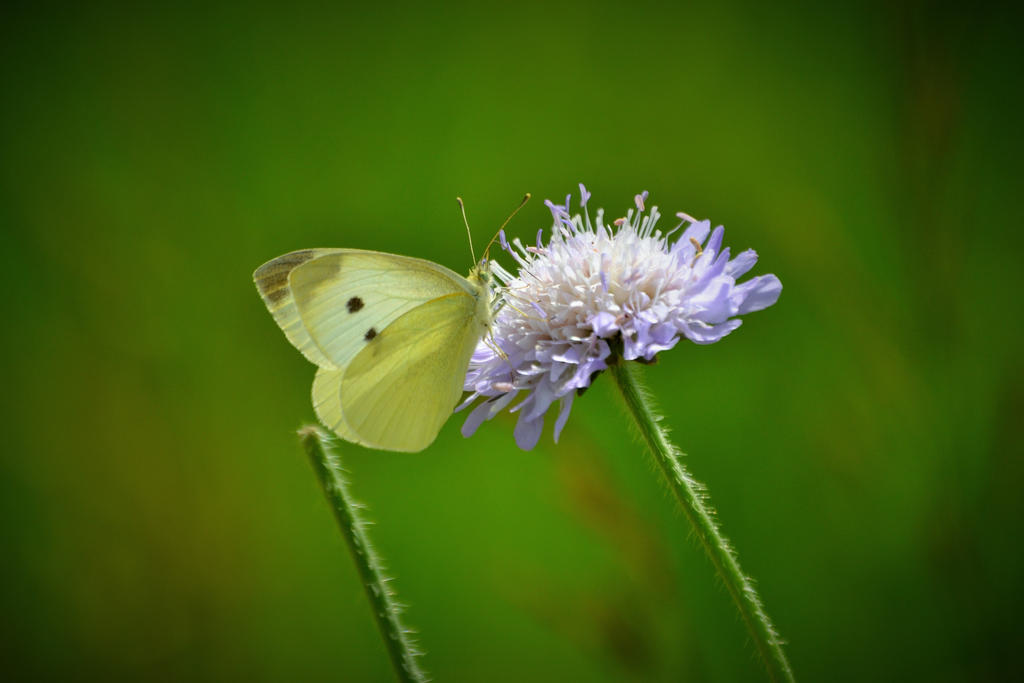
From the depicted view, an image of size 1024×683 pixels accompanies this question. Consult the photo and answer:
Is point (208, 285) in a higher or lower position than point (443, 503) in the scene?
higher

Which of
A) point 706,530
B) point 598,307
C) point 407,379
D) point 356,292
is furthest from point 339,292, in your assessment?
point 706,530

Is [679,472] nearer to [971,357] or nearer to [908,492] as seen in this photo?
[908,492]

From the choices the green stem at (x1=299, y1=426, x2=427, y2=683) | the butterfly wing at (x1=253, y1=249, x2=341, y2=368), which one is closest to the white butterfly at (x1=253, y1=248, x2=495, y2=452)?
the butterfly wing at (x1=253, y1=249, x2=341, y2=368)

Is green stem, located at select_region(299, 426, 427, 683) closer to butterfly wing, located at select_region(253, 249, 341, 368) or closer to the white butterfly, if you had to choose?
the white butterfly

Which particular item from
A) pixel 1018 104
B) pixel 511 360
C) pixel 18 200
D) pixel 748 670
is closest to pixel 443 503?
pixel 748 670

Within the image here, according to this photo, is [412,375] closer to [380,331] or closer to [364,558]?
[380,331]

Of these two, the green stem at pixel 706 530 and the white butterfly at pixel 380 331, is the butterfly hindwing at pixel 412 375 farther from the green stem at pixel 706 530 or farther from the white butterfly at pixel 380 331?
the green stem at pixel 706 530

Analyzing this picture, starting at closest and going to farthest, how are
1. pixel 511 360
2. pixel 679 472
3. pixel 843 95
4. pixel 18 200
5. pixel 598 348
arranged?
Result: pixel 679 472
pixel 598 348
pixel 511 360
pixel 843 95
pixel 18 200

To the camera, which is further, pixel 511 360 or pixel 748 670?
pixel 748 670
